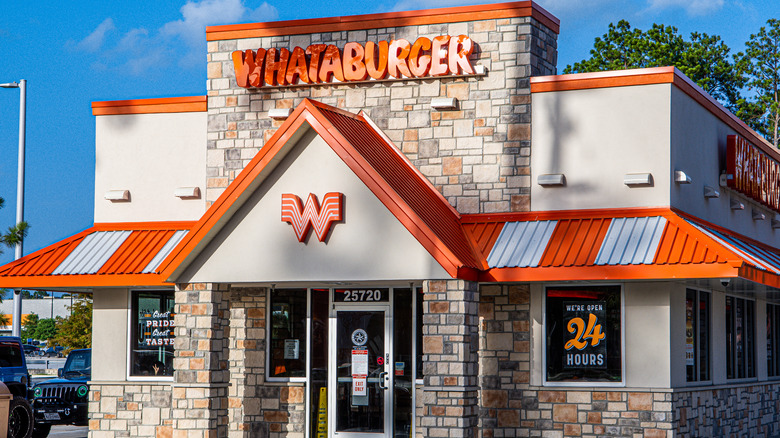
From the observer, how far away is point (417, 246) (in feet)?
46.0

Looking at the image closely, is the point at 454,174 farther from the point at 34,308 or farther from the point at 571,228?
the point at 34,308

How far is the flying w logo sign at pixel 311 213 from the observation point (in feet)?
47.2

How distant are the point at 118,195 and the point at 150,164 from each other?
0.79 m

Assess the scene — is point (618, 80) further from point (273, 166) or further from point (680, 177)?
point (273, 166)

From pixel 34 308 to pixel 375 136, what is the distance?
108632mm

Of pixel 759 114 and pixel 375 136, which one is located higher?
pixel 759 114

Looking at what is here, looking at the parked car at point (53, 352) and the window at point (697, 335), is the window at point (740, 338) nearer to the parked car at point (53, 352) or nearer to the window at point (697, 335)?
the window at point (697, 335)

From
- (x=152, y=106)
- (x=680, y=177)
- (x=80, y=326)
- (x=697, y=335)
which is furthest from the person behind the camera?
(x=80, y=326)

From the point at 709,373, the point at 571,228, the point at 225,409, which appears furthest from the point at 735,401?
the point at 225,409

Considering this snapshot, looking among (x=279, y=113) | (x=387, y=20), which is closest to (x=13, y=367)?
(x=279, y=113)

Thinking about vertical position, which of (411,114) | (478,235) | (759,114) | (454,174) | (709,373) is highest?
(759,114)

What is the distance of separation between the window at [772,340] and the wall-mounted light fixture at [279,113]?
11.1m

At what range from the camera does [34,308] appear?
380 feet

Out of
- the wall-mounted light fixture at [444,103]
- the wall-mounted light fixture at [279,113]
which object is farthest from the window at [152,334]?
the wall-mounted light fixture at [444,103]
